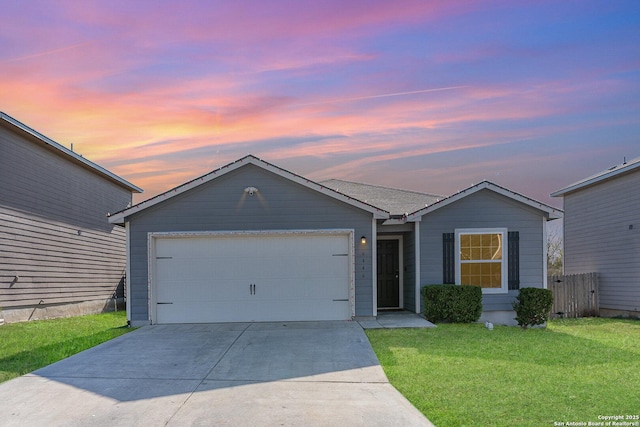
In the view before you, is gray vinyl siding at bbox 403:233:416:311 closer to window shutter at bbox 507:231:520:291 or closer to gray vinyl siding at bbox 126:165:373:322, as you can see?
gray vinyl siding at bbox 126:165:373:322

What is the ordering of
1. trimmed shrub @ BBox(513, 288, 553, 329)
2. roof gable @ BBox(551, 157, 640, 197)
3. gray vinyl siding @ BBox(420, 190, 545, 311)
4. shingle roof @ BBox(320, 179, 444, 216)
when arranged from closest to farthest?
trimmed shrub @ BBox(513, 288, 553, 329), gray vinyl siding @ BBox(420, 190, 545, 311), shingle roof @ BBox(320, 179, 444, 216), roof gable @ BBox(551, 157, 640, 197)

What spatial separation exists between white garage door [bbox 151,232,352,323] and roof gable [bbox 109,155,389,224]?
2.75 ft

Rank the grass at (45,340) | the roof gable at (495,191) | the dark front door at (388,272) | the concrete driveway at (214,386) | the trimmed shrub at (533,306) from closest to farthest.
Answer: the concrete driveway at (214,386) → the grass at (45,340) → the trimmed shrub at (533,306) → the roof gable at (495,191) → the dark front door at (388,272)

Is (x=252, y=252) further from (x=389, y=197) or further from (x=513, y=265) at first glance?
(x=513, y=265)

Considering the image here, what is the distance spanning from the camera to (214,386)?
6672 millimetres

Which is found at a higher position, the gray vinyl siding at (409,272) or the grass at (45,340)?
the gray vinyl siding at (409,272)

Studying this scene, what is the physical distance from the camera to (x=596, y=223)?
17.4 meters

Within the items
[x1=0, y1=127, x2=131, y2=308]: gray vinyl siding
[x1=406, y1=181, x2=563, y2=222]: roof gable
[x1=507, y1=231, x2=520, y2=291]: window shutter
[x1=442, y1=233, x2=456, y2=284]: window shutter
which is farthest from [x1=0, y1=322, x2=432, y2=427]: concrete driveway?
[x1=0, y1=127, x2=131, y2=308]: gray vinyl siding

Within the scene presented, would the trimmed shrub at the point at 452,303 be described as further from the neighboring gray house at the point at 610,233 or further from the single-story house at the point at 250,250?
the neighboring gray house at the point at 610,233

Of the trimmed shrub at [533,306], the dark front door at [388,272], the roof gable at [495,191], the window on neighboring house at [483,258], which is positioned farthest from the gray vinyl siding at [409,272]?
the trimmed shrub at [533,306]

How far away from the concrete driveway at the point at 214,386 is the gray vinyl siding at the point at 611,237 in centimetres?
1043

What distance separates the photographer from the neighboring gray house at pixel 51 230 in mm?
13203

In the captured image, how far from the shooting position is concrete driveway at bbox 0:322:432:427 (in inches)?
215

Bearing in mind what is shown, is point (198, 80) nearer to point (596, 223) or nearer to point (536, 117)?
point (536, 117)
